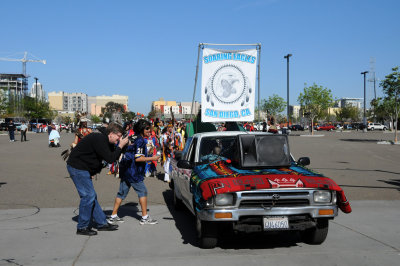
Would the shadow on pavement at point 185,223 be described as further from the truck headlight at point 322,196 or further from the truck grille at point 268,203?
the truck headlight at point 322,196

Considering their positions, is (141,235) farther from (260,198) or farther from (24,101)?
(24,101)

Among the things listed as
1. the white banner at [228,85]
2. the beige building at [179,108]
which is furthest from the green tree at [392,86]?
the white banner at [228,85]

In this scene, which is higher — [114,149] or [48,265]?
[114,149]

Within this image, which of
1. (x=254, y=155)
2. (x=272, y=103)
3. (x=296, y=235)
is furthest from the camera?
(x=272, y=103)

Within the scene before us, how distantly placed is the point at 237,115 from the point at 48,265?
17.4ft

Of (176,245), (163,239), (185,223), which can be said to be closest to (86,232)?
(163,239)

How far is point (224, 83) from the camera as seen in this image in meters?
8.93

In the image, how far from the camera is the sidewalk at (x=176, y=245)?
4.95 meters

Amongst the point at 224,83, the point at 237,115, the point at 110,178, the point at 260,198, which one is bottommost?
the point at 110,178

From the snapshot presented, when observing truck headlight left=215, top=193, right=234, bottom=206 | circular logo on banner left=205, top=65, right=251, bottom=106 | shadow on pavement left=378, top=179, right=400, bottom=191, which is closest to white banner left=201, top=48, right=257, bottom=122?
circular logo on banner left=205, top=65, right=251, bottom=106

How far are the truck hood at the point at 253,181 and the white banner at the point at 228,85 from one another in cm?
341

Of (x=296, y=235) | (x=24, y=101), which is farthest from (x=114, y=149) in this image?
(x=24, y=101)

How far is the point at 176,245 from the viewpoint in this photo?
18.5 ft

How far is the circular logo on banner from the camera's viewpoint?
8883mm
